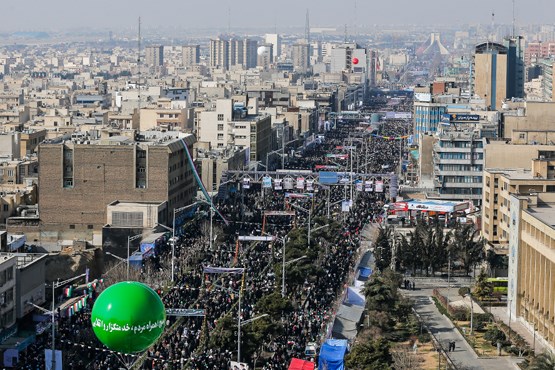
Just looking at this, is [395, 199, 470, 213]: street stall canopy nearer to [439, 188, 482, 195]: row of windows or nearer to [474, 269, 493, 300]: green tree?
[439, 188, 482, 195]: row of windows

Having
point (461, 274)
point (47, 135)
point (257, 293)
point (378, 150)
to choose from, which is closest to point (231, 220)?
point (461, 274)

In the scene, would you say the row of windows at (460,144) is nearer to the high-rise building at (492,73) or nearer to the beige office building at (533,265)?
the beige office building at (533,265)

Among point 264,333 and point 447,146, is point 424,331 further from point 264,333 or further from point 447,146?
point 447,146

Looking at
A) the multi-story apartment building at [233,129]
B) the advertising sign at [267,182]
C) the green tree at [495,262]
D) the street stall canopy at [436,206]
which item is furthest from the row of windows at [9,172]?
the green tree at [495,262]

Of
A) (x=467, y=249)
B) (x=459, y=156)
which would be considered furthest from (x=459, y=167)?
(x=467, y=249)

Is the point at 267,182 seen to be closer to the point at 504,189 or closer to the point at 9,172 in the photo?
the point at 9,172

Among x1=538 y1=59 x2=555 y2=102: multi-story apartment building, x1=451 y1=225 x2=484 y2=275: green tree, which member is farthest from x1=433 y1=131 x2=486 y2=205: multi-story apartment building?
x1=538 y1=59 x2=555 y2=102: multi-story apartment building
